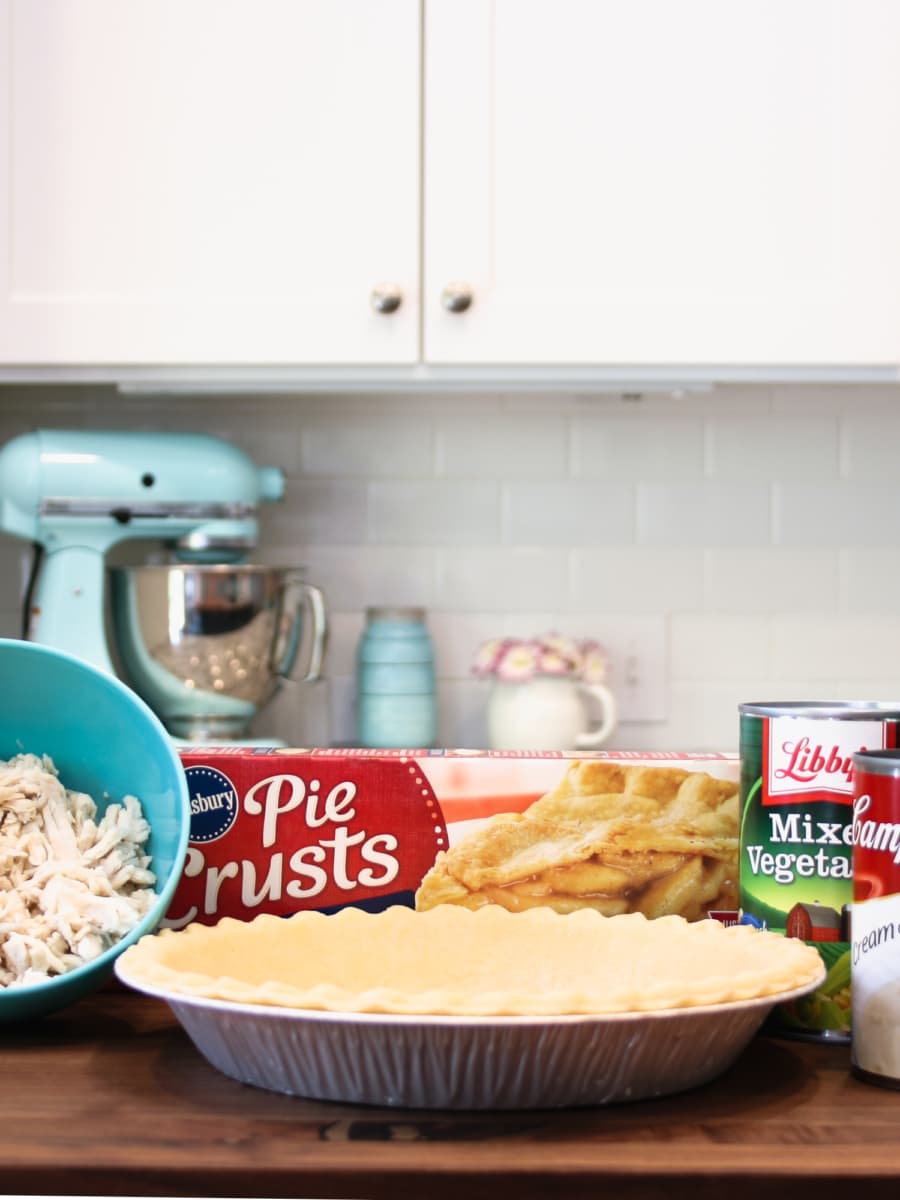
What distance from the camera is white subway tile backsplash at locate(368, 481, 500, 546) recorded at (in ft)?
6.40

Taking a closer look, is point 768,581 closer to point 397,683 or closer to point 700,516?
point 700,516

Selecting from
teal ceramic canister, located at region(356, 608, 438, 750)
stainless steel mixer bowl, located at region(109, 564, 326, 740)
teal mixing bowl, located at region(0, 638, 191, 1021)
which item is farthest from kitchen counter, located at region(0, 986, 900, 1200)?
teal ceramic canister, located at region(356, 608, 438, 750)

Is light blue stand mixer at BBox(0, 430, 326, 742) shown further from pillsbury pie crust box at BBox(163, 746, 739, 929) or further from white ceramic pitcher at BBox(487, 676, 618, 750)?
pillsbury pie crust box at BBox(163, 746, 739, 929)

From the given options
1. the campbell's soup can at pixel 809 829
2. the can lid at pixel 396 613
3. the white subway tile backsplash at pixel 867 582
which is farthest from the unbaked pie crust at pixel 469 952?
the white subway tile backsplash at pixel 867 582

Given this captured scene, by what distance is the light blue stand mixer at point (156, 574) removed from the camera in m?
1.69

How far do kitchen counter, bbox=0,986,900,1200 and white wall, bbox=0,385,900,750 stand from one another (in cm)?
133

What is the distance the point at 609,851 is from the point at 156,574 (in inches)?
41.7

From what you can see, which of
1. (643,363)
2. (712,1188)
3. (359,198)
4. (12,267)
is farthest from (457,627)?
(712,1188)

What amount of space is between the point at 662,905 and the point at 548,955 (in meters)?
0.09

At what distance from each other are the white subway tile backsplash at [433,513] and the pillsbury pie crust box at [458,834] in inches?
46.8

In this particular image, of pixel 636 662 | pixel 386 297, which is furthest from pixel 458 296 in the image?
pixel 636 662

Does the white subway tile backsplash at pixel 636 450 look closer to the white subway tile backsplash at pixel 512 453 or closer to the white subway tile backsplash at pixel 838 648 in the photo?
the white subway tile backsplash at pixel 512 453

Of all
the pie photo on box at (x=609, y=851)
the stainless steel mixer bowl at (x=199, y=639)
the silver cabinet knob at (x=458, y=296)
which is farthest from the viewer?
the stainless steel mixer bowl at (x=199, y=639)

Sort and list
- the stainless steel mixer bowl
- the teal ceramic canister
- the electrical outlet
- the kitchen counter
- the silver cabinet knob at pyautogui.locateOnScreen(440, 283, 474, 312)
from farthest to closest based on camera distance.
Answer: the electrical outlet
the teal ceramic canister
the stainless steel mixer bowl
the silver cabinet knob at pyautogui.locateOnScreen(440, 283, 474, 312)
the kitchen counter
